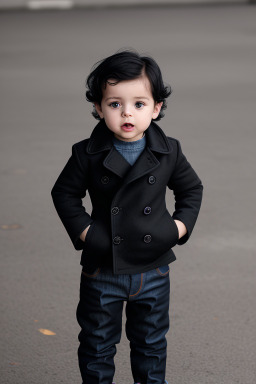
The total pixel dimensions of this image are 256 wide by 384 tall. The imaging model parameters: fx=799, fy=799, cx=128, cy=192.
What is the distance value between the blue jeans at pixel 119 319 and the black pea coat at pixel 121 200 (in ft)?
0.16

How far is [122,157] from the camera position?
8.93 feet

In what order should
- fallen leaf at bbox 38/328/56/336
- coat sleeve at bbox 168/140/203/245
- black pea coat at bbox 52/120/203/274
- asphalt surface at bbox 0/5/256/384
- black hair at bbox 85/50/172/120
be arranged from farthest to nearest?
fallen leaf at bbox 38/328/56/336, asphalt surface at bbox 0/5/256/384, coat sleeve at bbox 168/140/203/245, black pea coat at bbox 52/120/203/274, black hair at bbox 85/50/172/120

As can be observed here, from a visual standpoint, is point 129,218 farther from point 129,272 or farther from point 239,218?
point 239,218

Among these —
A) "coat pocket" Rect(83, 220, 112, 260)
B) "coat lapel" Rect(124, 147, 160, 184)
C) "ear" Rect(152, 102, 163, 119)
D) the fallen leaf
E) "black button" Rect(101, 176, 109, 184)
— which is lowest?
the fallen leaf

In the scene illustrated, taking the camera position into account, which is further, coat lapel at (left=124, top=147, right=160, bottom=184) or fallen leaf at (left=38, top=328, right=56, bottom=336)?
fallen leaf at (left=38, top=328, right=56, bottom=336)

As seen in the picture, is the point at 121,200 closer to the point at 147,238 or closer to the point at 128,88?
the point at 147,238

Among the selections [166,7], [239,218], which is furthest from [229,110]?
[166,7]

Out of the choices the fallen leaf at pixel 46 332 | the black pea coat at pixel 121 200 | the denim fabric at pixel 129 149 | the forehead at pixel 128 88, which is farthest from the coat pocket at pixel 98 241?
the fallen leaf at pixel 46 332

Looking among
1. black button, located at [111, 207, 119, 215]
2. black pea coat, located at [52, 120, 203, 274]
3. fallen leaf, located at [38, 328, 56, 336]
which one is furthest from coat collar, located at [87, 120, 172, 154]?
fallen leaf, located at [38, 328, 56, 336]

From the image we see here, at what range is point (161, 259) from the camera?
2822 mm

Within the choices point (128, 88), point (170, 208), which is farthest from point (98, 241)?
point (170, 208)

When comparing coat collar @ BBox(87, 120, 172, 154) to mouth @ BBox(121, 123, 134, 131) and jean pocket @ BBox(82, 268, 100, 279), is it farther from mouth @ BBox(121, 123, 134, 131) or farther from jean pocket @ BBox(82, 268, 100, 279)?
jean pocket @ BBox(82, 268, 100, 279)

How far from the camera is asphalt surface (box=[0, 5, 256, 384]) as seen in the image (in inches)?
145

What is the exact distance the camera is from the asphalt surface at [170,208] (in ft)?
12.1
